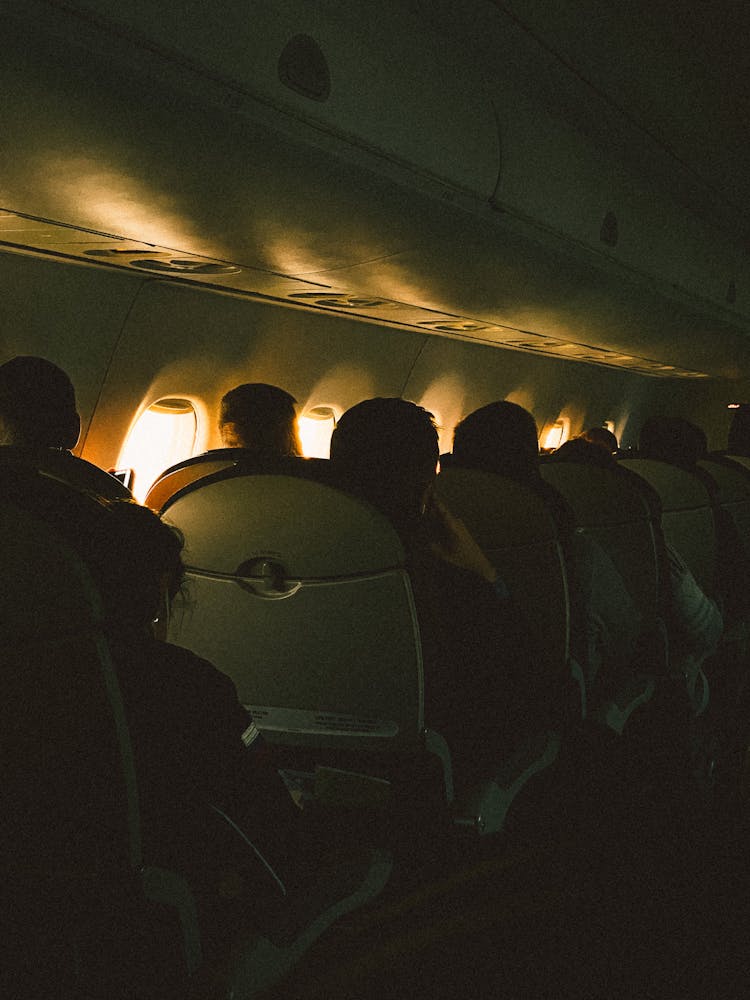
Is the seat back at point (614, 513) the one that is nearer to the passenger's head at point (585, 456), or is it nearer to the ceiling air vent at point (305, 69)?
the passenger's head at point (585, 456)

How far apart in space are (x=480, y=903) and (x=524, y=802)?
1.90 feet

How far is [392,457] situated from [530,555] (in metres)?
0.75

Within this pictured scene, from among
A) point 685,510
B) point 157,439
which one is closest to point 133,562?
point 685,510

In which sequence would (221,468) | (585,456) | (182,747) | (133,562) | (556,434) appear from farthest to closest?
1. (556,434)
2. (585,456)
3. (221,468)
4. (182,747)
5. (133,562)

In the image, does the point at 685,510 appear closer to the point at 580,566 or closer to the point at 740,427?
the point at 580,566

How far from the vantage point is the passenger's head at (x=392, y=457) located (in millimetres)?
2158

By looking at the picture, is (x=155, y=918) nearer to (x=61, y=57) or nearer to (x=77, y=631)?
(x=77, y=631)

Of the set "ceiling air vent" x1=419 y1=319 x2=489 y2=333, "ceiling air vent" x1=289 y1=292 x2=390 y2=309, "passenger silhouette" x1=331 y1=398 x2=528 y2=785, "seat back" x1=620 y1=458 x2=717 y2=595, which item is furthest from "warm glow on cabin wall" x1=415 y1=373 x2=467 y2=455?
"passenger silhouette" x1=331 y1=398 x2=528 y2=785

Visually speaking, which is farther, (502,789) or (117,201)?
(117,201)

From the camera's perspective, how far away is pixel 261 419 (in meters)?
4.51

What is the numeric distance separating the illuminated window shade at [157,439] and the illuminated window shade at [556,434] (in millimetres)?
7025

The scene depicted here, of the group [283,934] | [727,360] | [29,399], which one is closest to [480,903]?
[283,934]

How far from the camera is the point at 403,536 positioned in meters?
1.88

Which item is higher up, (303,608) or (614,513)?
(614,513)
